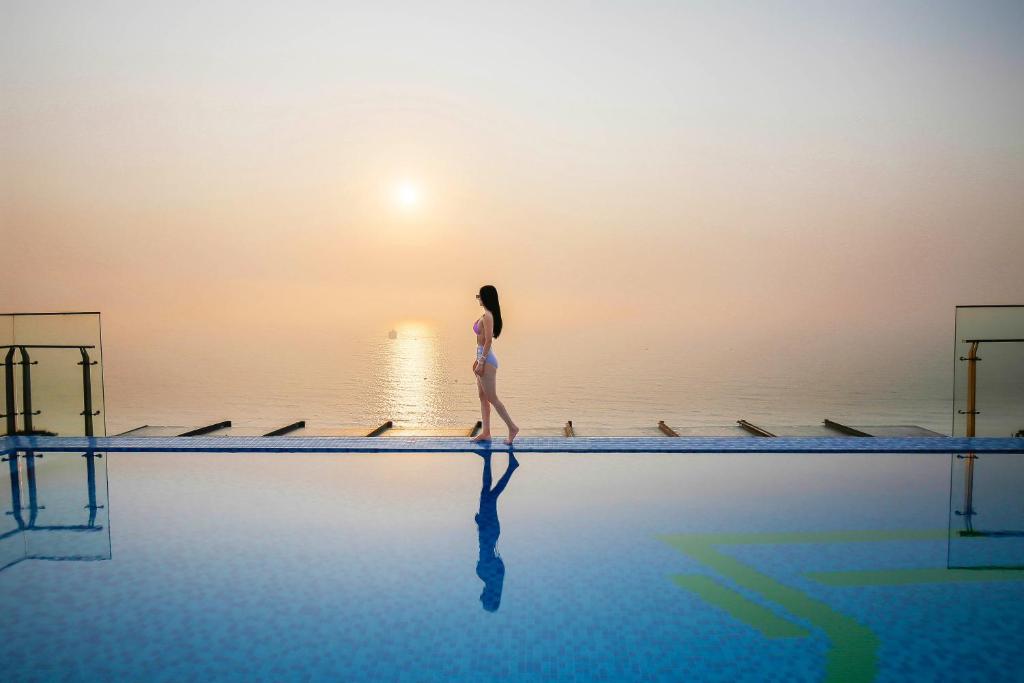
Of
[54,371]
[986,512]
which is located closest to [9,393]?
[54,371]

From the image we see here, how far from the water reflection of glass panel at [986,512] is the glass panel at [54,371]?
8.71 m

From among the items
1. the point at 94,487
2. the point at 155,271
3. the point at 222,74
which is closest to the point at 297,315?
the point at 155,271

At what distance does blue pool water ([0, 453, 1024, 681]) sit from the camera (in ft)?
9.60

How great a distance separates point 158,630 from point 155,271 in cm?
7088

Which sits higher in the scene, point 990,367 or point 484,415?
point 990,367

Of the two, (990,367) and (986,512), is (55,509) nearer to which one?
(986,512)

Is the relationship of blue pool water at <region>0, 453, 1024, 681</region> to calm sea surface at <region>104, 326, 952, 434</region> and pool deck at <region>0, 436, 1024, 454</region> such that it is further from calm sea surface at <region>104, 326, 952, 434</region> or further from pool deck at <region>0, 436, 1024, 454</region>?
calm sea surface at <region>104, 326, 952, 434</region>

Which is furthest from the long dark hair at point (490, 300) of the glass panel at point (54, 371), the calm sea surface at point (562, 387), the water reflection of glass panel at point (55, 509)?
the calm sea surface at point (562, 387)

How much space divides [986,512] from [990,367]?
2.99m

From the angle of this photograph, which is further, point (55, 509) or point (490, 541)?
point (55, 509)

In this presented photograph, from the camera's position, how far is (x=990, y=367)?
7.25m

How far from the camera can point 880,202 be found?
169 ft

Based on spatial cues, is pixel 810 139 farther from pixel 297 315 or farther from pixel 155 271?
pixel 297 315

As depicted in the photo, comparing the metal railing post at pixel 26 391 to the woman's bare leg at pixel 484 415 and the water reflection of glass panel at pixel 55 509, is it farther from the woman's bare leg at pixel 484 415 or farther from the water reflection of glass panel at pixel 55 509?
the woman's bare leg at pixel 484 415
